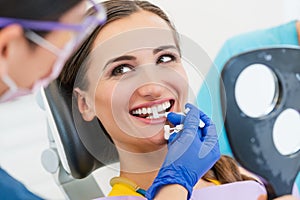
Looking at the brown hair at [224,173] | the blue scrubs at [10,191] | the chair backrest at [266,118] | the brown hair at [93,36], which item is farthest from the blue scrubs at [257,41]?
the blue scrubs at [10,191]

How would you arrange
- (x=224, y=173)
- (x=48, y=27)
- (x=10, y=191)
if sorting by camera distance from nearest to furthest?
(x=48, y=27) < (x=10, y=191) < (x=224, y=173)

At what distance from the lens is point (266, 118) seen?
4.39ft

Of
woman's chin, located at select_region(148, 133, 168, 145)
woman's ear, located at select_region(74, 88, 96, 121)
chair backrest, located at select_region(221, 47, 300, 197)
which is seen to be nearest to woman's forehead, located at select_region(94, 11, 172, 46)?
woman's ear, located at select_region(74, 88, 96, 121)

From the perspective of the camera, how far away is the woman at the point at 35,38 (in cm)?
64

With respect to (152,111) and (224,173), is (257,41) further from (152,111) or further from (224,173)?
(152,111)

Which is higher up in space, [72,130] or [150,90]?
[150,90]

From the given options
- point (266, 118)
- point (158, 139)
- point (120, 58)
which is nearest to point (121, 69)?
point (120, 58)

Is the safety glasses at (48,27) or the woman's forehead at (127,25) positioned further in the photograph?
the woman's forehead at (127,25)

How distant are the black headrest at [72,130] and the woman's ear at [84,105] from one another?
0.04ft

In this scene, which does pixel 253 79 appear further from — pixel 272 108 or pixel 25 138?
pixel 25 138

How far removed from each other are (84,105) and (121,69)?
105 mm

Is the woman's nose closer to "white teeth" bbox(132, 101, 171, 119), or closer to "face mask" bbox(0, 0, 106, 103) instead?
"white teeth" bbox(132, 101, 171, 119)

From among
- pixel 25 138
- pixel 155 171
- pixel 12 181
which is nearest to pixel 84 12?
pixel 12 181

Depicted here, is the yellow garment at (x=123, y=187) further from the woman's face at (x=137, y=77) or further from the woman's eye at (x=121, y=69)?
the woman's eye at (x=121, y=69)
